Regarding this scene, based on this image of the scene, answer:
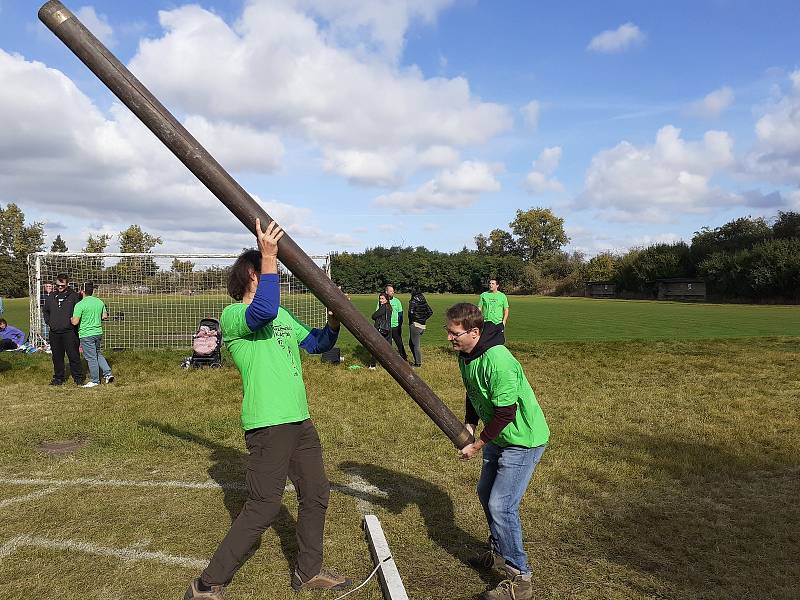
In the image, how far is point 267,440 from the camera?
3828 mm

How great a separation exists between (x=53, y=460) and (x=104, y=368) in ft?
18.2

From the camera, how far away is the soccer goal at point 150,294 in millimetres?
18438

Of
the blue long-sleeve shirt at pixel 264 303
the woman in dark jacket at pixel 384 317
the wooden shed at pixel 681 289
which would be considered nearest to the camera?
the blue long-sleeve shirt at pixel 264 303

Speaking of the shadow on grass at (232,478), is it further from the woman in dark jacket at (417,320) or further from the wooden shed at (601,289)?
the wooden shed at (601,289)

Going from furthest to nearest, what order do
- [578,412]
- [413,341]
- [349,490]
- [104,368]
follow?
[413,341]
[104,368]
[578,412]
[349,490]

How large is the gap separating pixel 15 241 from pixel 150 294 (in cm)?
6418

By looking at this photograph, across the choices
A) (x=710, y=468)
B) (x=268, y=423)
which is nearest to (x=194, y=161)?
(x=268, y=423)

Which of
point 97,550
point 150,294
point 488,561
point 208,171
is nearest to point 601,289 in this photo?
point 150,294

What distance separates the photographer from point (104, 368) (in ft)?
40.5

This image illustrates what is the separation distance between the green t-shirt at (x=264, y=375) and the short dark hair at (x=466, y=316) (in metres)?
1.17

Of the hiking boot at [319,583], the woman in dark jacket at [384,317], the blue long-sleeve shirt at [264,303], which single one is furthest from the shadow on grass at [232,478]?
the woman in dark jacket at [384,317]

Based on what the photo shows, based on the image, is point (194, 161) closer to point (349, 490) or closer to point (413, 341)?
point (349, 490)

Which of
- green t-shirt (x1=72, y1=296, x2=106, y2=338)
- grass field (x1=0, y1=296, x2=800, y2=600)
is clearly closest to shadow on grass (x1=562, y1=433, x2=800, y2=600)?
grass field (x1=0, y1=296, x2=800, y2=600)

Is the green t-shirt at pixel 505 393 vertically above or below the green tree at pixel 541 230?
below
